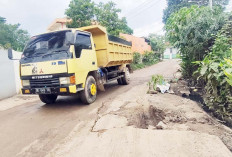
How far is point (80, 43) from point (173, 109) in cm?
323

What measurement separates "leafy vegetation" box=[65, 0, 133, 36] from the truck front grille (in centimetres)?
928

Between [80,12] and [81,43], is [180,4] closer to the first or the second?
[80,12]

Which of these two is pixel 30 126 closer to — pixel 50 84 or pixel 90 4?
pixel 50 84

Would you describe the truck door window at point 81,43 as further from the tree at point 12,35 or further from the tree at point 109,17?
the tree at point 12,35

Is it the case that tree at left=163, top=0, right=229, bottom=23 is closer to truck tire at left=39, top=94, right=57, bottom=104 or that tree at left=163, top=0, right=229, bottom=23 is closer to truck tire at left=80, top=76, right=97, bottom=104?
truck tire at left=80, top=76, right=97, bottom=104

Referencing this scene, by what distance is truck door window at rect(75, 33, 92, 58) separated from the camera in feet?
16.0

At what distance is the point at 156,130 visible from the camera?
305cm

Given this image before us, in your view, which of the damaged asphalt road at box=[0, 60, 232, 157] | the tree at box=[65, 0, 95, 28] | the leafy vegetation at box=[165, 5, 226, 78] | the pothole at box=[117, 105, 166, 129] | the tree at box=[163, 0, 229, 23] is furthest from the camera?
the tree at box=[163, 0, 229, 23]

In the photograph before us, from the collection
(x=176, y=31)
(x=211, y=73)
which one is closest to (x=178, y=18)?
(x=176, y=31)

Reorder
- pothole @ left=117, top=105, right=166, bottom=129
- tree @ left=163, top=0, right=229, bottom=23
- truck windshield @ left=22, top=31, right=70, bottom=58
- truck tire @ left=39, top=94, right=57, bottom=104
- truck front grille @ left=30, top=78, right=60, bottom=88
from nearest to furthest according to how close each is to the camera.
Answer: pothole @ left=117, top=105, right=166, bottom=129 → truck front grille @ left=30, top=78, right=60, bottom=88 → truck windshield @ left=22, top=31, right=70, bottom=58 → truck tire @ left=39, top=94, right=57, bottom=104 → tree @ left=163, top=0, right=229, bottom=23

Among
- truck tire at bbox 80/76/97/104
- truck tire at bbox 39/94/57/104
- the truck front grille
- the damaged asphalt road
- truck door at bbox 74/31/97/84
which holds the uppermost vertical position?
truck door at bbox 74/31/97/84

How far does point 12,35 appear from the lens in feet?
73.6

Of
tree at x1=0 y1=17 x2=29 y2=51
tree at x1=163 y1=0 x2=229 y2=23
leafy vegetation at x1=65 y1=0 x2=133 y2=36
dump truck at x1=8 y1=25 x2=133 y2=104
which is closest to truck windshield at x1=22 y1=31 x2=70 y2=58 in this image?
dump truck at x1=8 y1=25 x2=133 y2=104

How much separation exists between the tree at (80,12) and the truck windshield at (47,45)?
8.45 metres
